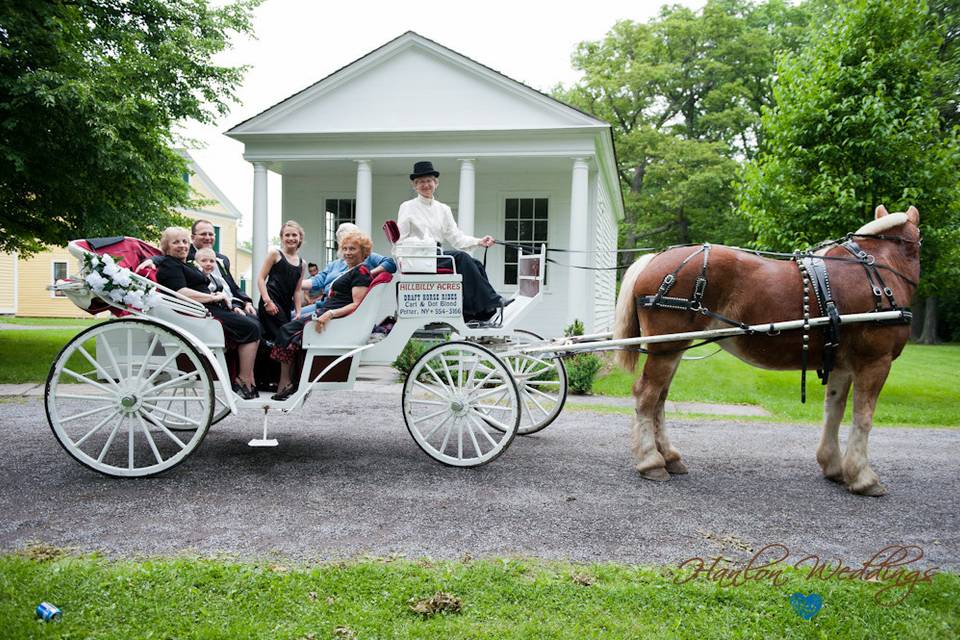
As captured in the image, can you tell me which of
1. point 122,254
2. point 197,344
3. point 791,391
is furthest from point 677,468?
point 791,391

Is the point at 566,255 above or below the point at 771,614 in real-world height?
above

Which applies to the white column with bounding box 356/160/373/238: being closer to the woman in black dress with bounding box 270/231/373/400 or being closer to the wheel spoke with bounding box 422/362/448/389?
the woman in black dress with bounding box 270/231/373/400

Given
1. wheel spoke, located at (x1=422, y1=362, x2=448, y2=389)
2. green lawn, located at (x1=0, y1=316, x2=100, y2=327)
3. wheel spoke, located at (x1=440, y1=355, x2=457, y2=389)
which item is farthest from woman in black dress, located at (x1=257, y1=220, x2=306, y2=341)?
green lawn, located at (x1=0, y1=316, x2=100, y2=327)

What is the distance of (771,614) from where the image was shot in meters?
2.77

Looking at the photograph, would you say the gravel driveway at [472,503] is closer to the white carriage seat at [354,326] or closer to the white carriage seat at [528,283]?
the white carriage seat at [354,326]

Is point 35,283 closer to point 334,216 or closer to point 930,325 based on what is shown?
point 334,216

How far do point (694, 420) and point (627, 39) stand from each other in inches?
1134

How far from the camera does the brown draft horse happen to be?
14.9ft

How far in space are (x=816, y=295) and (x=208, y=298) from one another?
4376mm

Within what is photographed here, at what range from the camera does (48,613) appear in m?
2.56

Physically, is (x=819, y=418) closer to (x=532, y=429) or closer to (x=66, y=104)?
(x=532, y=429)

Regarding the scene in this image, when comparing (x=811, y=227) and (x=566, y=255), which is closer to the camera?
(x=811, y=227)

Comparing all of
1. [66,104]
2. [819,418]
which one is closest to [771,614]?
[819,418]

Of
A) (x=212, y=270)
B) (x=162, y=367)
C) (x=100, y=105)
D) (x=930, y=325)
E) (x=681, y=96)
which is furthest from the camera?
(x=681, y=96)
